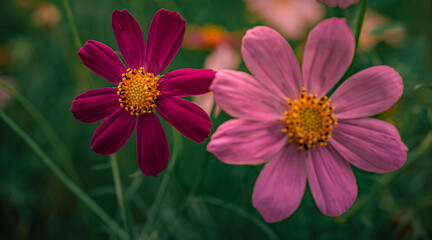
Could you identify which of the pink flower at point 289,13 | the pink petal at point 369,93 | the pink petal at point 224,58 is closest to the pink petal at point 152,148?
the pink petal at point 369,93

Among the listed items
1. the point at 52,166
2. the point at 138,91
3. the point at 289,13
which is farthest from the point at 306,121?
the point at 289,13

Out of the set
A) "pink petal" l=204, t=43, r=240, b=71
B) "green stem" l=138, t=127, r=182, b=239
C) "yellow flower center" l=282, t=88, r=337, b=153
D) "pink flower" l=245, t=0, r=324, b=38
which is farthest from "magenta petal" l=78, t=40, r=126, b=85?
"pink flower" l=245, t=0, r=324, b=38

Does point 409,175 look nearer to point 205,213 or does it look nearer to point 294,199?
point 205,213

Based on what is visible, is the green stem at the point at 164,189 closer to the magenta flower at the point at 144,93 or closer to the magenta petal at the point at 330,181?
the magenta flower at the point at 144,93

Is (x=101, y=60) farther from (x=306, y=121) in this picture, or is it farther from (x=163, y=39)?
(x=306, y=121)

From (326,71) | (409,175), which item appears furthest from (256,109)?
(409,175)

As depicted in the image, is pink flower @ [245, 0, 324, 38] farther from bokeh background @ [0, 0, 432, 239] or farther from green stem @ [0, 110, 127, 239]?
green stem @ [0, 110, 127, 239]
